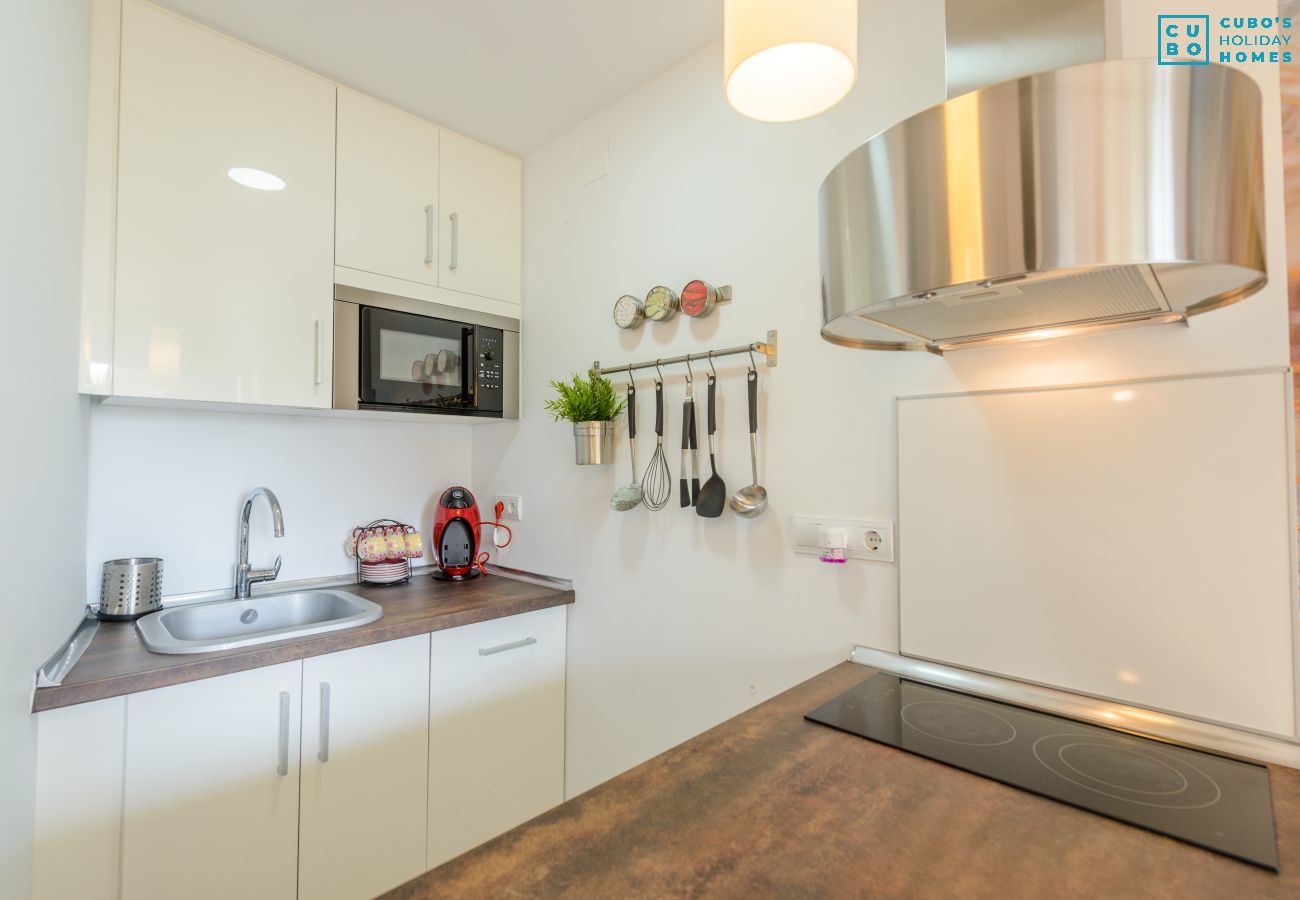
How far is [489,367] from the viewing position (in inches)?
84.7

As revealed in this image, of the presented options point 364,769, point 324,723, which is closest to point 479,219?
point 324,723

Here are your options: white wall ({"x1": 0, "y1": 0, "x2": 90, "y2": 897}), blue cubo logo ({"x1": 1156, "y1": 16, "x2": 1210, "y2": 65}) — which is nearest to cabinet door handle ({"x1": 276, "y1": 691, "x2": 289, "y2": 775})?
white wall ({"x1": 0, "y1": 0, "x2": 90, "y2": 897})

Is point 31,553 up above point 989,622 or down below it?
above

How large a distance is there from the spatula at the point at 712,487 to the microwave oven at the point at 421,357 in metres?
0.90

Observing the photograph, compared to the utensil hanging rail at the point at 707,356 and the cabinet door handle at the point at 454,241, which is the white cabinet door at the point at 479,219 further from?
the utensil hanging rail at the point at 707,356

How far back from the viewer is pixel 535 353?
2195 mm

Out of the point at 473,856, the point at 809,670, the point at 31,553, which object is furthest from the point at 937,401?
the point at 31,553

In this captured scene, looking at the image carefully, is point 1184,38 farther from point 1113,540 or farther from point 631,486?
point 631,486

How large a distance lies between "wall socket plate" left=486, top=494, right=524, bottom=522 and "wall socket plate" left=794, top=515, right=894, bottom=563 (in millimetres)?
1130

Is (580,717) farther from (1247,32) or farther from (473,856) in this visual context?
(1247,32)

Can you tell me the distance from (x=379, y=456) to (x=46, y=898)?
4.54 feet

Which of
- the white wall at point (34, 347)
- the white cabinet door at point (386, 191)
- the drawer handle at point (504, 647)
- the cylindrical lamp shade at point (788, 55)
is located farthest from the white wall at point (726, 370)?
the white wall at point (34, 347)

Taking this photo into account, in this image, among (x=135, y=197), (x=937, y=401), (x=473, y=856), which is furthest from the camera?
(x=135, y=197)

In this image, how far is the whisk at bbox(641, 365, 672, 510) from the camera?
67.6 inches
